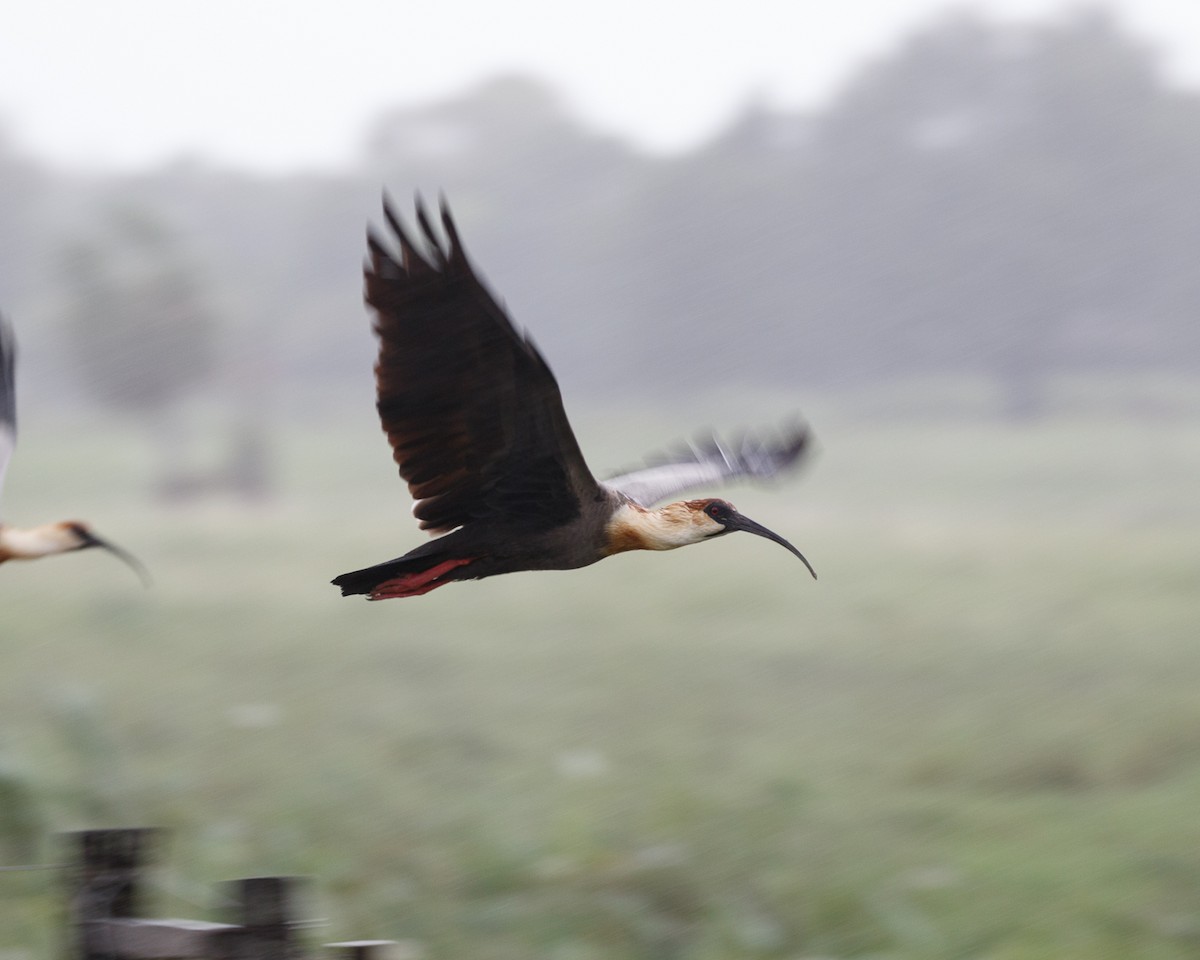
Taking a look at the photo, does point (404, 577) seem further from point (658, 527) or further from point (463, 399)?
point (658, 527)

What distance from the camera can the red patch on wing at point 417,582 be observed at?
346 centimetres

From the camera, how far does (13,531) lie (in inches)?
223

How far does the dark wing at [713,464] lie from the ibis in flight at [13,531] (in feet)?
6.00

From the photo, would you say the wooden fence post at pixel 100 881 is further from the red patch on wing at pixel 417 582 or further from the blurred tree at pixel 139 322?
the blurred tree at pixel 139 322

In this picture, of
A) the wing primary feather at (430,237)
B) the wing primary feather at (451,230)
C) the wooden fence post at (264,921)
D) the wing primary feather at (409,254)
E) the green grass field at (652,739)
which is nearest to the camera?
the wing primary feather at (451,230)

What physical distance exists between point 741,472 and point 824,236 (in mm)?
40065

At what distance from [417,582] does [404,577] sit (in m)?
0.03

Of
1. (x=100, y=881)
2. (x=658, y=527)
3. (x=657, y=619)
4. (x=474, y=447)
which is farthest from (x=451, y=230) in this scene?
(x=657, y=619)

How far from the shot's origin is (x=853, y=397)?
35.3 m

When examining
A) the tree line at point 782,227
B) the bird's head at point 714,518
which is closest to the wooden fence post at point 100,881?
the bird's head at point 714,518


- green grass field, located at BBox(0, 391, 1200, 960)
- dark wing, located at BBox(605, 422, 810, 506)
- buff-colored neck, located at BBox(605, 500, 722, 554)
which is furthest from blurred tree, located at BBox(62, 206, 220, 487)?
buff-colored neck, located at BBox(605, 500, 722, 554)

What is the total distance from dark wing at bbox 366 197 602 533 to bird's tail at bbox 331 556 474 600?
0.53 ft

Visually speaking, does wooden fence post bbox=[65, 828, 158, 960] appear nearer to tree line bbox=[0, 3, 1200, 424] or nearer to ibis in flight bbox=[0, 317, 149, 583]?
ibis in flight bbox=[0, 317, 149, 583]

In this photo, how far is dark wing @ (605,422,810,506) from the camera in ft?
17.2
